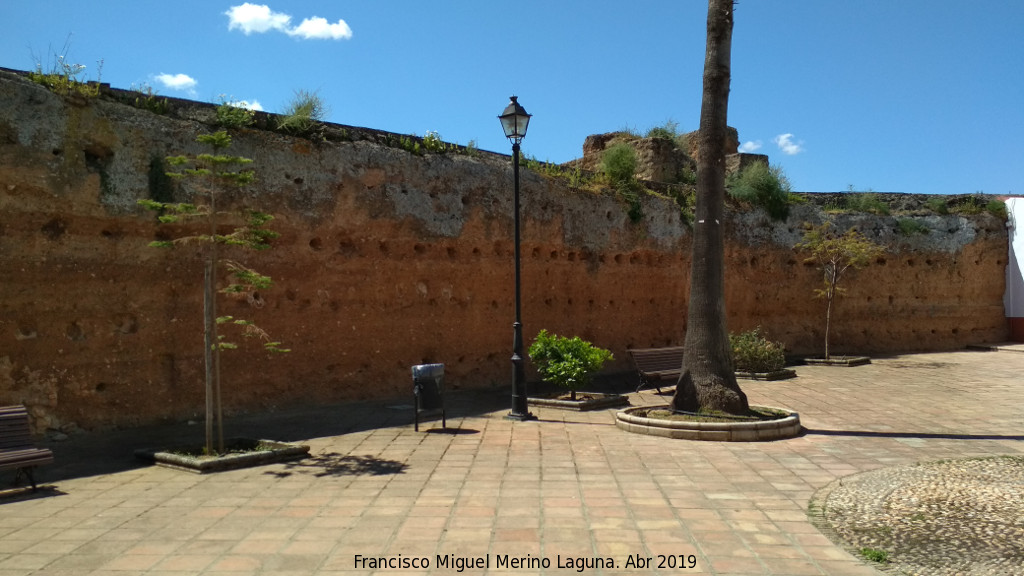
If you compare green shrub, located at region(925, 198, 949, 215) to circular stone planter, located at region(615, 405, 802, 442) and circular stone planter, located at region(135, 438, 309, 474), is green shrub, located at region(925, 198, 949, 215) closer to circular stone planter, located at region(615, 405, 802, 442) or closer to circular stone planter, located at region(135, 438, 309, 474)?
circular stone planter, located at region(615, 405, 802, 442)

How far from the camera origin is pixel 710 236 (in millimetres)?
8688

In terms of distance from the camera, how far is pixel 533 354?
1032 cm

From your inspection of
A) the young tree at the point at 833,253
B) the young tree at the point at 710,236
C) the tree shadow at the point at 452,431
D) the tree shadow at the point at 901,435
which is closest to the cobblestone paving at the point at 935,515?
the tree shadow at the point at 901,435

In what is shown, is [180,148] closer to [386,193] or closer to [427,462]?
[386,193]

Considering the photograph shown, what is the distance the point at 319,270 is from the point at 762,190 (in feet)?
35.1

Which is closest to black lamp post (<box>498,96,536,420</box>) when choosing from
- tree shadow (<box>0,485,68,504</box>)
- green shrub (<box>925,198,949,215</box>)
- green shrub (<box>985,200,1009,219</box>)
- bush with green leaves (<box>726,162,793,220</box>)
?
tree shadow (<box>0,485,68,504</box>)

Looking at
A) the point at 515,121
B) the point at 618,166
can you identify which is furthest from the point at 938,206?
the point at 515,121

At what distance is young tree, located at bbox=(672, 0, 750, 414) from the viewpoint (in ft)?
28.0

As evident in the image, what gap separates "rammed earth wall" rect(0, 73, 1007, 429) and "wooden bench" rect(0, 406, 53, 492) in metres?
1.73

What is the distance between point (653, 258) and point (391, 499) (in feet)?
33.3

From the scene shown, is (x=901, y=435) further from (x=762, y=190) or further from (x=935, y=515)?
(x=762, y=190)

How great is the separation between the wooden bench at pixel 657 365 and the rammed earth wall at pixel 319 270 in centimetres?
196

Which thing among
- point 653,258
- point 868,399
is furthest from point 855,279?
point 868,399

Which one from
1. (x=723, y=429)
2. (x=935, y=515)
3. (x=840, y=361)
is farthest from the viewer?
(x=840, y=361)
